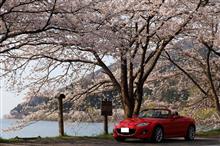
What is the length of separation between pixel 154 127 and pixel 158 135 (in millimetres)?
442

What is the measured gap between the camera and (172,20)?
67.8ft

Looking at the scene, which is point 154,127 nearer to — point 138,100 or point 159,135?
point 159,135

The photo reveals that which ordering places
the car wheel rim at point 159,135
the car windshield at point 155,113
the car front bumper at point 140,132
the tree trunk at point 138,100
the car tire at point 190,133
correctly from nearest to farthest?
1. the car front bumper at point 140,132
2. the car wheel rim at point 159,135
3. the car windshield at point 155,113
4. the car tire at point 190,133
5. the tree trunk at point 138,100

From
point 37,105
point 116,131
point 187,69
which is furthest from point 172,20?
point 37,105

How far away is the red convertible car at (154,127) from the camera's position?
1609 centimetres

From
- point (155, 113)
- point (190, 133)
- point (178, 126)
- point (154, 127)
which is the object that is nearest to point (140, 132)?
point (154, 127)

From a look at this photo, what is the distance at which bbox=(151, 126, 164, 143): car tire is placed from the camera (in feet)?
53.2

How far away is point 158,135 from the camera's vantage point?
647 inches

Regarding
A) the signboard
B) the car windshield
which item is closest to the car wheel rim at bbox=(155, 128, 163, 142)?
the car windshield

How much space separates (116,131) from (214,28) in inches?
426

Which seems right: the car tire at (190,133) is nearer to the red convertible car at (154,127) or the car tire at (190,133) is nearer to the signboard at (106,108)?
the red convertible car at (154,127)

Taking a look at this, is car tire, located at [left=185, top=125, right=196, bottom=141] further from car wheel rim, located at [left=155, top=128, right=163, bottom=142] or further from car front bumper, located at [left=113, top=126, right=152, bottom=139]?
car front bumper, located at [left=113, top=126, right=152, bottom=139]

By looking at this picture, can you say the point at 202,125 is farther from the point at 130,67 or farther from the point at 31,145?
the point at 31,145

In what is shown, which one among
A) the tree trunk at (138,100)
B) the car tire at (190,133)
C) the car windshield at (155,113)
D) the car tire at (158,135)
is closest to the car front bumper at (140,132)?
the car tire at (158,135)
